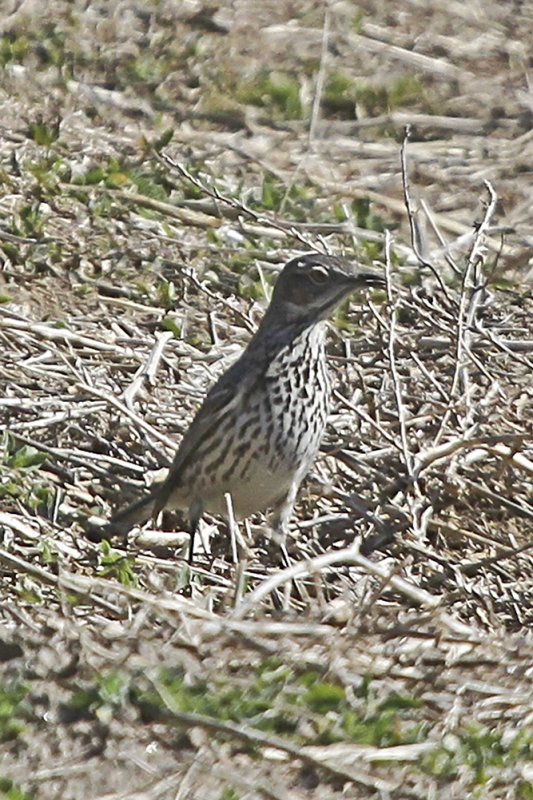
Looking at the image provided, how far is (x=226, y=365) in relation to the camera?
9438 millimetres

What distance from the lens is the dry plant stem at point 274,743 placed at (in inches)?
231

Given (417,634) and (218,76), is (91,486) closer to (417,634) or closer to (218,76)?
(417,634)

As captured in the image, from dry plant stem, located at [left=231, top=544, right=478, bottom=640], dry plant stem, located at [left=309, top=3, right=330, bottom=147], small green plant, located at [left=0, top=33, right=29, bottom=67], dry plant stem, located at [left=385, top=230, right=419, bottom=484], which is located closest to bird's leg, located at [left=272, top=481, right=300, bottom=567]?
dry plant stem, located at [left=385, top=230, right=419, bottom=484]

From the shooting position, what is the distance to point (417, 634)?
6.68 m

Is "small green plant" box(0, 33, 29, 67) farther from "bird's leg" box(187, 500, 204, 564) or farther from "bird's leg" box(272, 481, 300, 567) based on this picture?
"bird's leg" box(272, 481, 300, 567)

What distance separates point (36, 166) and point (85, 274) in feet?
2.76

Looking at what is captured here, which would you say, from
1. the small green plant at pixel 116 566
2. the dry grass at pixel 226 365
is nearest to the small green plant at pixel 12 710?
the dry grass at pixel 226 365

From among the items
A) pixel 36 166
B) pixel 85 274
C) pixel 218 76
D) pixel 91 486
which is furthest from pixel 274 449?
pixel 218 76

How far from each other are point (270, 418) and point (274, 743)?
7.23 ft

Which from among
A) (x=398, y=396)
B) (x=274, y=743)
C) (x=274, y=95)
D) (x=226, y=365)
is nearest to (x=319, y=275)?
(x=398, y=396)

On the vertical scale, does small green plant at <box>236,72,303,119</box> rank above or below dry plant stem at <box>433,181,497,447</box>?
below

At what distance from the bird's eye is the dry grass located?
30 centimetres

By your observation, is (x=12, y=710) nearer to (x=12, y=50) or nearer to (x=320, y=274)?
(x=320, y=274)

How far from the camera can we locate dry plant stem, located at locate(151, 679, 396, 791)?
5871mm
